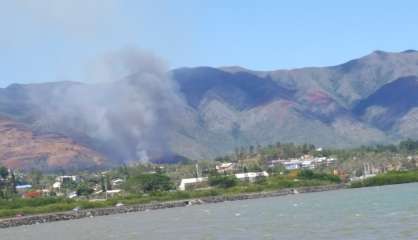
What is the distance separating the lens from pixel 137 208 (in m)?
149

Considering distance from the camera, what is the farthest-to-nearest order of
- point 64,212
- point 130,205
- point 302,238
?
1. point 130,205
2. point 64,212
3. point 302,238

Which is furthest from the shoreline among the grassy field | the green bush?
the green bush

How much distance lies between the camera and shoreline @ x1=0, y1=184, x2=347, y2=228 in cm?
13005

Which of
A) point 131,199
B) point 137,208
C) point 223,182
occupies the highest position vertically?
point 223,182

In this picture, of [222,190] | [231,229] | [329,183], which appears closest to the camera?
[231,229]

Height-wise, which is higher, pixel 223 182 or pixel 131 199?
pixel 223 182

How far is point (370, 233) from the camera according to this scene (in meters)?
52.6

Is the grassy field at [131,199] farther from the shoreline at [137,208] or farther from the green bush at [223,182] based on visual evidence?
the shoreline at [137,208]

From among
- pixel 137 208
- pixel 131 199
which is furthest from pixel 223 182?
pixel 137 208

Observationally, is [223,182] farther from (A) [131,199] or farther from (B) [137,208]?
(B) [137,208]

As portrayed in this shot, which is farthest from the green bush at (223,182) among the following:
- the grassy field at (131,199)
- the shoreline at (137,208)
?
the shoreline at (137,208)

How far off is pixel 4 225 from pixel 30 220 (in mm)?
8020

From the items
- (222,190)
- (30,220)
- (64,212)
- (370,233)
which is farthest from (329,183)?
(370,233)

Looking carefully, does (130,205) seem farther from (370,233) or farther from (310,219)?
(370,233)
